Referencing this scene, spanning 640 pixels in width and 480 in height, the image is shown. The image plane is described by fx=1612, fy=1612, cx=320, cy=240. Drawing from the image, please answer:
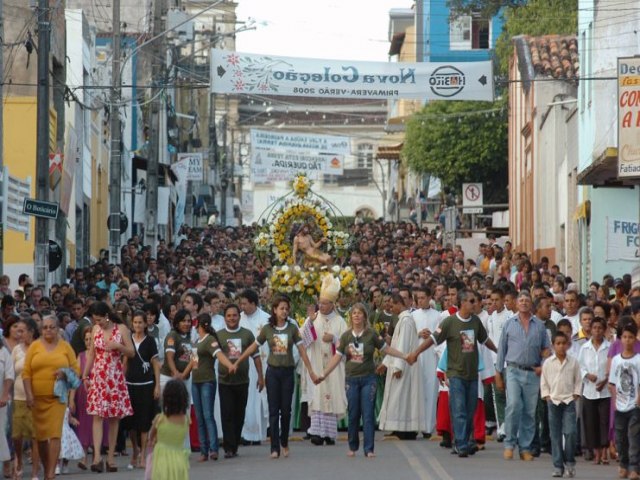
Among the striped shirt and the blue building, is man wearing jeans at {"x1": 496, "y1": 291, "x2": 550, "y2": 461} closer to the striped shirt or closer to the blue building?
the striped shirt

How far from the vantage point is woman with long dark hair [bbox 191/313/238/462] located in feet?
58.8

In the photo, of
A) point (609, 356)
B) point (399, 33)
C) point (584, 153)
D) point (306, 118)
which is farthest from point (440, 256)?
point (306, 118)

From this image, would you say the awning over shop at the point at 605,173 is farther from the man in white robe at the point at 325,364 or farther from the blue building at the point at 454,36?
the blue building at the point at 454,36

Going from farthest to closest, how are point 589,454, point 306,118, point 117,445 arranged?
point 306,118 → point 117,445 → point 589,454

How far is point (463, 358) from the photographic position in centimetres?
1794

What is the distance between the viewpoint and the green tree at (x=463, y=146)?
211ft

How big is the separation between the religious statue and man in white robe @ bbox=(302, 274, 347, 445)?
3534 mm

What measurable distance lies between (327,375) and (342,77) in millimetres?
16122

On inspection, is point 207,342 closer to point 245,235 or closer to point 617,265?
point 617,265

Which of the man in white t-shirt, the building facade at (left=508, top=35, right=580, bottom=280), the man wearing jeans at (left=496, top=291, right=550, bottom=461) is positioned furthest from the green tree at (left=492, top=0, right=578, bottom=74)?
the man wearing jeans at (left=496, top=291, right=550, bottom=461)

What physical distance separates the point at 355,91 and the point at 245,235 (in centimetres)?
2705

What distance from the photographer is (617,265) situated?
107 ft

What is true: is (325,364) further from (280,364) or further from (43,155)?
(43,155)

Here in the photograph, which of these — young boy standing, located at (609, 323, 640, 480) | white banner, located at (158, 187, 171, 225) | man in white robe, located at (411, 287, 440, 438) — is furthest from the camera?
white banner, located at (158, 187, 171, 225)
